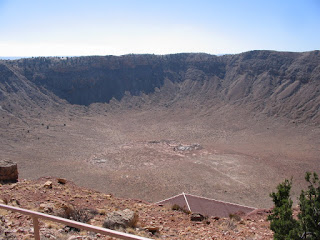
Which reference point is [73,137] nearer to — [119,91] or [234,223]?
[119,91]

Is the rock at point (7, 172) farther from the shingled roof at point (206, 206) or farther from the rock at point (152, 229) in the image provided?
the rock at point (152, 229)

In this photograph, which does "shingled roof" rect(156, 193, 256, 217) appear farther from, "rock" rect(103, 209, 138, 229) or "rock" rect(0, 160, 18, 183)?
"rock" rect(0, 160, 18, 183)

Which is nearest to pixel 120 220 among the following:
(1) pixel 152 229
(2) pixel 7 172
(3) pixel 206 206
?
(1) pixel 152 229

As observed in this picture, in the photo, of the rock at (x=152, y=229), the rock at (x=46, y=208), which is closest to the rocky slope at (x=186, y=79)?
the rock at (x=46, y=208)

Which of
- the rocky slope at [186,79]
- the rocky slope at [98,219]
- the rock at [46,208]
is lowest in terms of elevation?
the rocky slope at [98,219]

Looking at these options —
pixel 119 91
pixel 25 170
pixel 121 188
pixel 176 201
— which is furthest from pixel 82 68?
pixel 176 201

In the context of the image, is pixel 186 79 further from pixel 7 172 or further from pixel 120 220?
pixel 120 220
